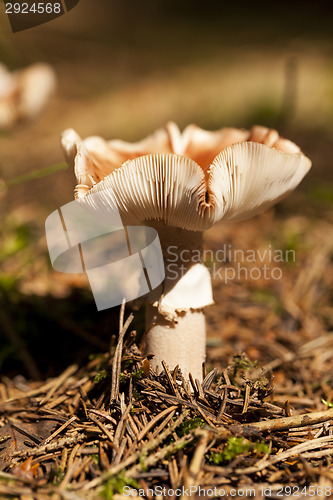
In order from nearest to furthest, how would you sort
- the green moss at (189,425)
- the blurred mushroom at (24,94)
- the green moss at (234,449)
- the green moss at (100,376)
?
1. the green moss at (234,449)
2. the green moss at (189,425)
3. the green moss at (100,376)
4. the blurred mushroom at (24,94)

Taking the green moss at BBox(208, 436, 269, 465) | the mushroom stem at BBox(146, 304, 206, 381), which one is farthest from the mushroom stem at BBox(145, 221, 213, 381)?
the green moss at BBox(208, 436, 269, 465)

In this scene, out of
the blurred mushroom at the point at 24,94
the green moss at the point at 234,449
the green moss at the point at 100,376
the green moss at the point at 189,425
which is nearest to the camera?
the green moss at the point at 234,449

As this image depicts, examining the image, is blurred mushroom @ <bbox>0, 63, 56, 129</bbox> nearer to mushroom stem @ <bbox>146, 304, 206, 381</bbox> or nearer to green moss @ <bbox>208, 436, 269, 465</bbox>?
mushroom stem @ <bbox>146, 304, 206, 381</bbox>

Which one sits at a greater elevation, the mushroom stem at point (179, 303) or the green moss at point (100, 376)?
the mushroom stem at point (179, 303)

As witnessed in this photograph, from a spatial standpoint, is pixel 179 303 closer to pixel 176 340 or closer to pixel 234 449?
pixel 176 340

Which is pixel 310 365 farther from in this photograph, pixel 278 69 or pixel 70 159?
pixel 278 69

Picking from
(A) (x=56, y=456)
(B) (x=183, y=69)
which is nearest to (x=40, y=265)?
(A) (x=56, y=456)

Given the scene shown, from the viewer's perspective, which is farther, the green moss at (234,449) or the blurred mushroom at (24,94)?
the blurred mushroom at (24,94)

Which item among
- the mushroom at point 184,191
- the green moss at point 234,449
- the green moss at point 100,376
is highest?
the mushroom at point 184,191

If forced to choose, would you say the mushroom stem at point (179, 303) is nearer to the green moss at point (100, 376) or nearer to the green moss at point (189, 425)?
the green moss at point (100, 376)

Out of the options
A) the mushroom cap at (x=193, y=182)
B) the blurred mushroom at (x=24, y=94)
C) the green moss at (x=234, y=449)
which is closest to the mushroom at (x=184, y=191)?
the mushroom cap at (x=193, y=182)
